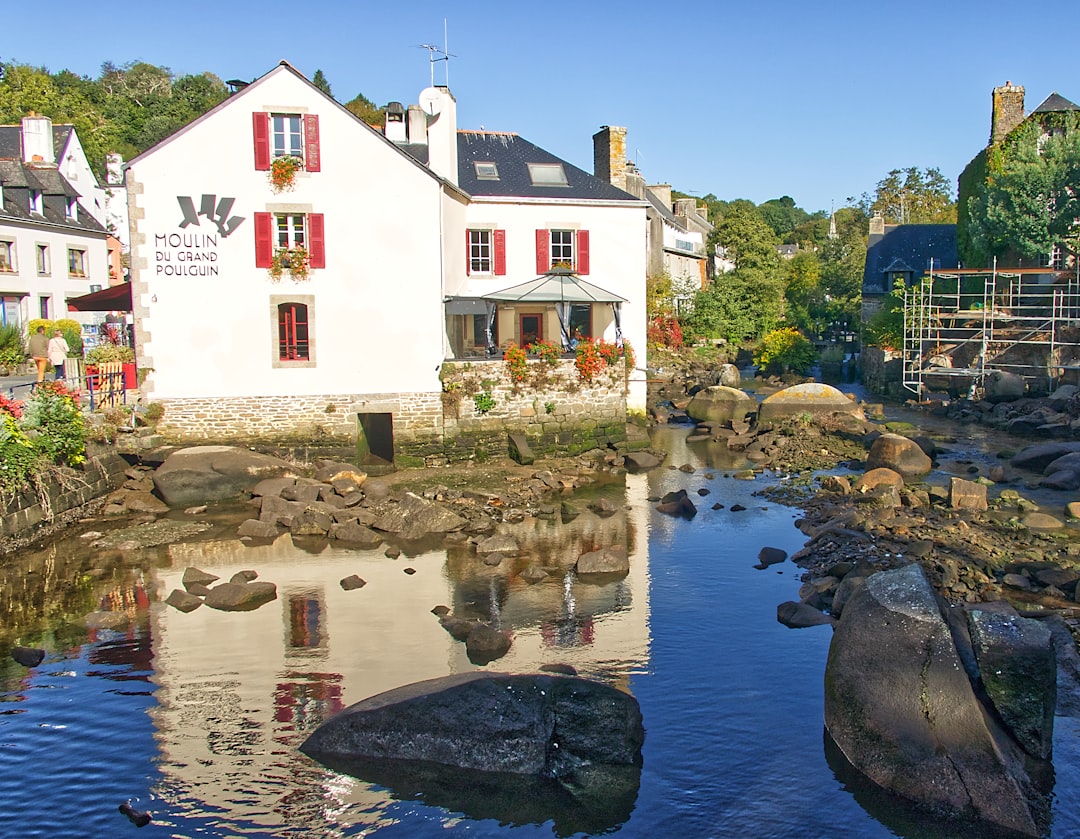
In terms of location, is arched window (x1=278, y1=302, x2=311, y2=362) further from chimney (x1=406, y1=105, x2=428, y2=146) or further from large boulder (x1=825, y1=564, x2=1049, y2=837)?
large boulder (x1=825, y1=564, x2=1049, y2=837)

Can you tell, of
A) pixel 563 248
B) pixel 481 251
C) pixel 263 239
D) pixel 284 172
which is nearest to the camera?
pixel 284 172

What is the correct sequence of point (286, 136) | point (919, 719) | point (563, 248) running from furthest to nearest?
point (563, 248)
point (286, 136)
point (919, 719)

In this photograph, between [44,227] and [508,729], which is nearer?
[508,729]

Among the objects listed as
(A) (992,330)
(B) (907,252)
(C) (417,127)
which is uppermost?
(C) (417,127)

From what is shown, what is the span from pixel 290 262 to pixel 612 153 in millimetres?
13296

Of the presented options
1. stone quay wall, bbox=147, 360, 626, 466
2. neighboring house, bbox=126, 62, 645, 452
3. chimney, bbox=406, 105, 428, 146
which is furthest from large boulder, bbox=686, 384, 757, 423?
chimney, bbox=406, 105, 428, 146

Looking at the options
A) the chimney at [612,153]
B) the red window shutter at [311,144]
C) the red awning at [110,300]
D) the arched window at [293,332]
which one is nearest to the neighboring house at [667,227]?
the chimney at [612,153]

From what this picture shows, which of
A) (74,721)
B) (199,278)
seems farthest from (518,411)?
(74,721)

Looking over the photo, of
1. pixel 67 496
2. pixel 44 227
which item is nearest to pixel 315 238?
pixel 67 496

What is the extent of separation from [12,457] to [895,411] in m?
28.7

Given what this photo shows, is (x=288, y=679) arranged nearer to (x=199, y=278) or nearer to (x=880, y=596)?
(x=880, y=596)

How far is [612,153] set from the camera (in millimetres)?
31781

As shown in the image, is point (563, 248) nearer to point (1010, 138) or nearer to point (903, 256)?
point (1010, 138)

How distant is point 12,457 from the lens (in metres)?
17.5
